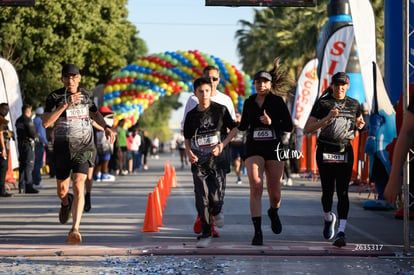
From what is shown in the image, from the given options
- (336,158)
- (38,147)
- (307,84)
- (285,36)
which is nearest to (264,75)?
(336,158)

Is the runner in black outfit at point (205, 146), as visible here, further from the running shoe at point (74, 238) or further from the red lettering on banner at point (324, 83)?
the red lettering on banner at point (324, 83)

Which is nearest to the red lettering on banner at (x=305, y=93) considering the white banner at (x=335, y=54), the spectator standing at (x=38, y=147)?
the white banner at (x=335, y=54)

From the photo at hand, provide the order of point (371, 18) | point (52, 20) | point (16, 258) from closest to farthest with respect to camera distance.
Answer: point (16, 258) → point (371, 18) → point (52, 20)

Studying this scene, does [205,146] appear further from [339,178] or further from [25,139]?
[25,139]

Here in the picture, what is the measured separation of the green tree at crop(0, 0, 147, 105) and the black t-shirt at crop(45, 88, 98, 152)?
29.1 meters

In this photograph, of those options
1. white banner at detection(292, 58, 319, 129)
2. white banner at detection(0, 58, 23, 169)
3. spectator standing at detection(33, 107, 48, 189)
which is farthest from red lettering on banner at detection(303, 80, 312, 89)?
white banner at detection(0, 58, 23, 169)

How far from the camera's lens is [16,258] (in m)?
8.66

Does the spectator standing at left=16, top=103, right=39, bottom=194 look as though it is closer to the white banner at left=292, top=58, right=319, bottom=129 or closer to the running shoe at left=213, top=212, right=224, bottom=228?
the running shoe at left=213, top=212, right=224, bottom=228

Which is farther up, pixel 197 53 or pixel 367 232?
pixel 197 53

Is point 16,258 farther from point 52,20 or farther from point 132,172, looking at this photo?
point 52,20

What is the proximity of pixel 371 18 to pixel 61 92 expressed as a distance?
7.15 meters

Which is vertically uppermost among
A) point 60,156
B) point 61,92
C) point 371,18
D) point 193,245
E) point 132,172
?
point 371,18

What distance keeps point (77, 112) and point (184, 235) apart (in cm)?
205

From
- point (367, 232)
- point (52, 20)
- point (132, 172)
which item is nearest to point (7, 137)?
point (367, 232)
